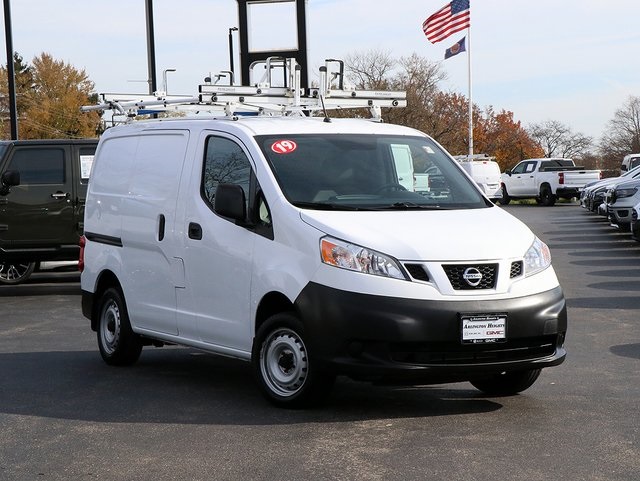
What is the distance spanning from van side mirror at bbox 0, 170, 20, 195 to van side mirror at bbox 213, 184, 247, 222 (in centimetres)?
890

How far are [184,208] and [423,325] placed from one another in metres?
→ 2.38

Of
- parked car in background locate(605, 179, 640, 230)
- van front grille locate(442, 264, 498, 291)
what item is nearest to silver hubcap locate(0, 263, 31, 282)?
van front grille locate(442, 264, 498, 291)

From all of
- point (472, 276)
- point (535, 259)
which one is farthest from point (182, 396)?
point (535, 259)

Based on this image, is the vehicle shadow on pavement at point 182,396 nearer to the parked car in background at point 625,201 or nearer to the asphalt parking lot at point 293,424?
the asphalt parking lot at point 293,424

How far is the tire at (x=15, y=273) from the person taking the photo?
17.6 m

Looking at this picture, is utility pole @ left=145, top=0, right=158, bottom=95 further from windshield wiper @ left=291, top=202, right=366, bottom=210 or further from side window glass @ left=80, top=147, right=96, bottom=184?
windshield wiper @ left=291, top=202, right=366, bottom=210

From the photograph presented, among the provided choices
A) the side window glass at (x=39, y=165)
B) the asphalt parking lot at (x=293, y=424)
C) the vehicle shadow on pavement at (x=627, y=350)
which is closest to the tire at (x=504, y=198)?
the side window glass at (x=39, y=165)

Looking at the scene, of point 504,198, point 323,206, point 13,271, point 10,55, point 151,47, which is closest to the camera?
point 323,206

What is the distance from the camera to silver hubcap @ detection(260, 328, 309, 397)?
7.47 meters

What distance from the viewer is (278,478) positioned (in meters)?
5.82

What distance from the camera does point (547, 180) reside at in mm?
48188

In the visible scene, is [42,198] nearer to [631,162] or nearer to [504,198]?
[631,162]

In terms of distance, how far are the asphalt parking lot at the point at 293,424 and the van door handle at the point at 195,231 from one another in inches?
43.3

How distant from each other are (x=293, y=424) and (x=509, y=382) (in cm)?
171
